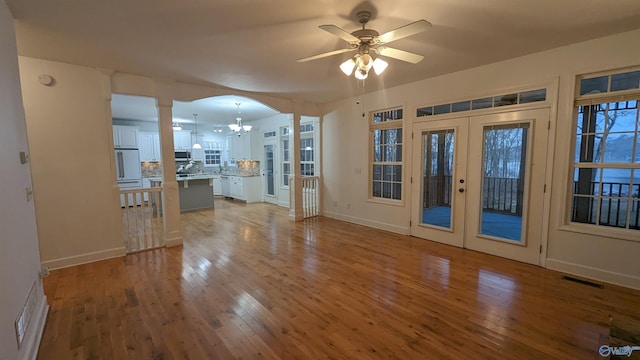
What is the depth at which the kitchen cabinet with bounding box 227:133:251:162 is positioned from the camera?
29.2ft

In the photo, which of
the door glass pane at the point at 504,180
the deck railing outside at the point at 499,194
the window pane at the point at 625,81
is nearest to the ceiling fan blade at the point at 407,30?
the door glass pane at the point at 504,180

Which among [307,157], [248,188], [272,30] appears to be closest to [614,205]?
[272,30]

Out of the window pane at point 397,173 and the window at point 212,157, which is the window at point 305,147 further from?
the window at point 212,157

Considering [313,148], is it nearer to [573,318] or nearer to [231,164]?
[231,164]

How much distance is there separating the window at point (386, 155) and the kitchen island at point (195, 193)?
4574 millimetres

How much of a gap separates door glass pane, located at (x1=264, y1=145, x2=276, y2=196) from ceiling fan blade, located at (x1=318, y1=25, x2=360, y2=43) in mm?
6289

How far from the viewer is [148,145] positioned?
8484 mm

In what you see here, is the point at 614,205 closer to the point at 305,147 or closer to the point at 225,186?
the point at 305,147

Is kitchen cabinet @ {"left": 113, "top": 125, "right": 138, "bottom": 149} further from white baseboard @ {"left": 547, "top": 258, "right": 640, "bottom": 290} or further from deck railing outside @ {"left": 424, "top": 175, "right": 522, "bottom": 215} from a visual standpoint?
white baseboard @ {"left": 547, "top": 258, "right": 640, "bottom": 290}

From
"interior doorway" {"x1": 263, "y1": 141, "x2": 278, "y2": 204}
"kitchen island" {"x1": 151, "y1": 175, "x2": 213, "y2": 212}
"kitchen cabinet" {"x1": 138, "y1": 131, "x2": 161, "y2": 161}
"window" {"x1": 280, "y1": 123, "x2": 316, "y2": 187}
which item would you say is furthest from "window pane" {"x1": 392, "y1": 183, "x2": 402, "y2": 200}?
"kitchen cabinet" {"x1": 138, "y1": 131, "x2": 161, "y2": 161}

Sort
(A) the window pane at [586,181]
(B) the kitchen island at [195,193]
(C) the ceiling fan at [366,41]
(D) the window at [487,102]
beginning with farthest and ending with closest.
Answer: (B) the kitchen island at [195,193]
(D) the window at [487,102]
(A) the window pane at [586,181]
(C) the ceiling fan at [366,41]

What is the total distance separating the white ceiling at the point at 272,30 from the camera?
224 centimetres

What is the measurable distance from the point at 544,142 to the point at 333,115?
3.77 meters

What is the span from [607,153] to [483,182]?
127 cm
